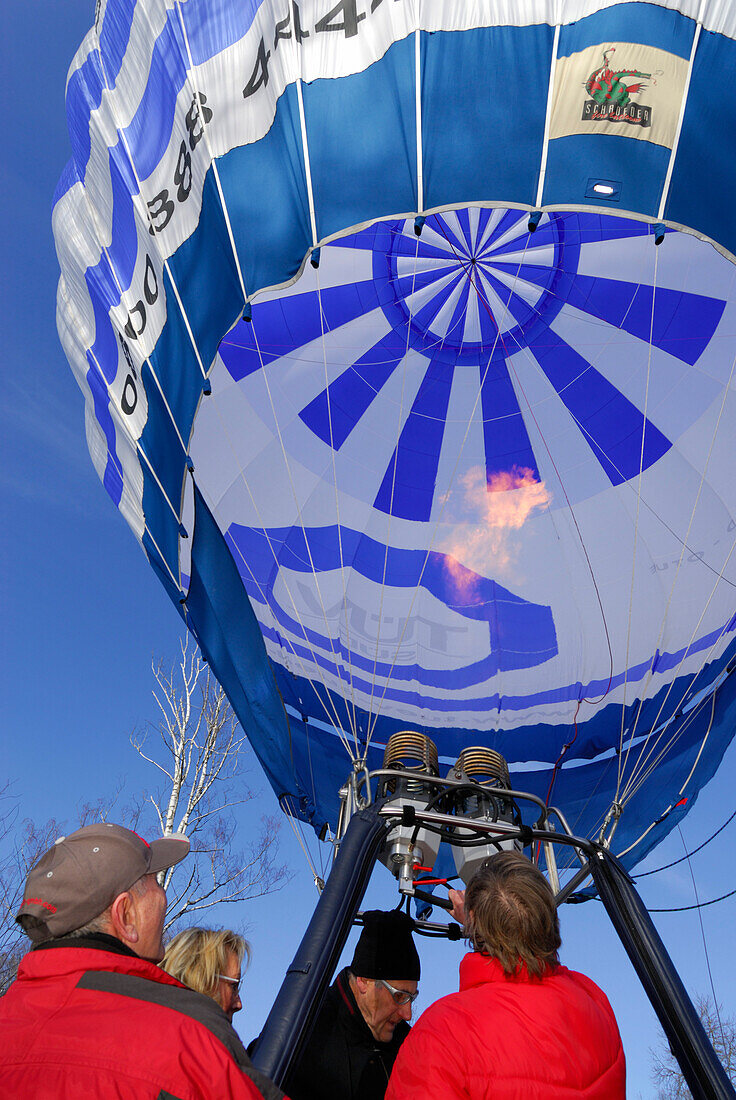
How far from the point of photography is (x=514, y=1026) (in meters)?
1.36

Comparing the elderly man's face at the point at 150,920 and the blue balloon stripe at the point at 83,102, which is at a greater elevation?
the blue balloon stripe at the point at 83,102

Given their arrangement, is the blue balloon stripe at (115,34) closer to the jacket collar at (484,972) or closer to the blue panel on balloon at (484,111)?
the blue panel on balloon at (484,111)

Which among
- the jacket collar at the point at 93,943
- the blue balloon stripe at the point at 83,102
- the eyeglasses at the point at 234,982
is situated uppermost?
the blue balloon stripe at the point at 83,102

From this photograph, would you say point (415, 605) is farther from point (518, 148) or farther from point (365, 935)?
point (365, 935)

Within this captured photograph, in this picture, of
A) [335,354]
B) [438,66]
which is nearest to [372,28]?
[438,66]

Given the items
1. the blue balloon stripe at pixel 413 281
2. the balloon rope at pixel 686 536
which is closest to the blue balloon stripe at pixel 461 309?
the blue balloon stripe at pixel 413 281

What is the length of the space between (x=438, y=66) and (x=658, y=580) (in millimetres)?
3771

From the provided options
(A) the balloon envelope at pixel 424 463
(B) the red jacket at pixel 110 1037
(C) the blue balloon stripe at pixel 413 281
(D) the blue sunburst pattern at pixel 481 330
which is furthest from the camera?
(C) the blue balloon stripe at pixel 413 281

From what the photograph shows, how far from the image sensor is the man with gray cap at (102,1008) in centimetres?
93

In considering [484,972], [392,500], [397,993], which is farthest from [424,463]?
[484,972]

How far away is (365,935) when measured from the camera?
230cm

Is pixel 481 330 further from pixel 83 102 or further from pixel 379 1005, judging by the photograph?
pixel 379 1005

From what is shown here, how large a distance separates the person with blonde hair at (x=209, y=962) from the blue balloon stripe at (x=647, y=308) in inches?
197

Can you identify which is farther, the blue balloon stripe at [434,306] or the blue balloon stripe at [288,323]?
the blue balloon stripe at [434,306]
